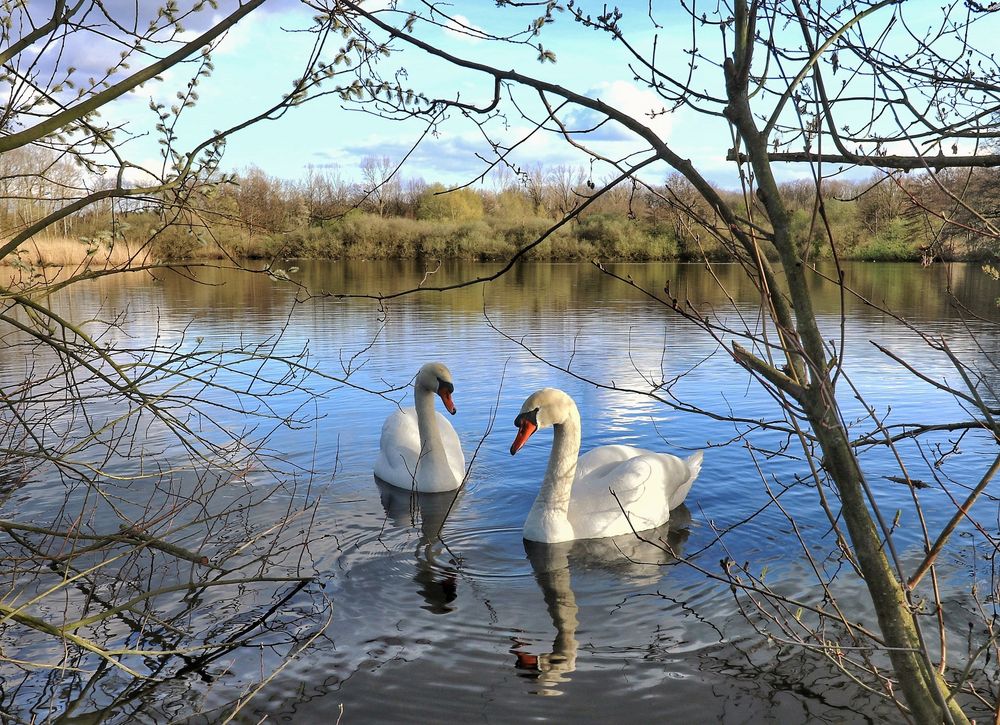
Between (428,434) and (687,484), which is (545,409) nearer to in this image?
(687,484)

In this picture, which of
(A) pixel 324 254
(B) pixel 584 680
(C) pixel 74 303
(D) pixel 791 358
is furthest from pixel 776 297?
(A) pixel 324 254

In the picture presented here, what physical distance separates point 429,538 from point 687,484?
2.48 metres

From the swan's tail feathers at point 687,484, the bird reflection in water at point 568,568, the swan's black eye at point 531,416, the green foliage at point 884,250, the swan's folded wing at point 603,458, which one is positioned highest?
the green foliage at point 884,250

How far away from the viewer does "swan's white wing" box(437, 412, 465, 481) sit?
8797 millimetres

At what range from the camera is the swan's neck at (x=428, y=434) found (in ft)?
28.2

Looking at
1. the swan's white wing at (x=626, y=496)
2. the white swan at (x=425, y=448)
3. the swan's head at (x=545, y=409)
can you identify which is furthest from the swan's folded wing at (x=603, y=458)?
the white swan at (x=425, y=448)

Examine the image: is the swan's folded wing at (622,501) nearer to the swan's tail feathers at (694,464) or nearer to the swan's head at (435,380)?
the swan's tail feathers at (694,464)

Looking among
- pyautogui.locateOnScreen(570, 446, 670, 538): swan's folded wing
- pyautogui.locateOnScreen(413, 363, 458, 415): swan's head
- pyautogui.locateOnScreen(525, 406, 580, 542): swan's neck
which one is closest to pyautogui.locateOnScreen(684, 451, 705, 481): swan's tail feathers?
pyautogui.locateOnScreen(570, 446, 670, 538): swan's folded wing

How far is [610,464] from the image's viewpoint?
789 centimetres

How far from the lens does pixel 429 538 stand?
7.17 meters

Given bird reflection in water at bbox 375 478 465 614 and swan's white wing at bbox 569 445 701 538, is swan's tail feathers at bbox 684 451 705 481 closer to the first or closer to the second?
swan's white wing at bbox 569 445 701 538

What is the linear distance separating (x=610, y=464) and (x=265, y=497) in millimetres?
3134

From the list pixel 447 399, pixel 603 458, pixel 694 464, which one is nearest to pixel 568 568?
pixel 603 458

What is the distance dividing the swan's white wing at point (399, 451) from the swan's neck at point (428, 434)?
135 mm
